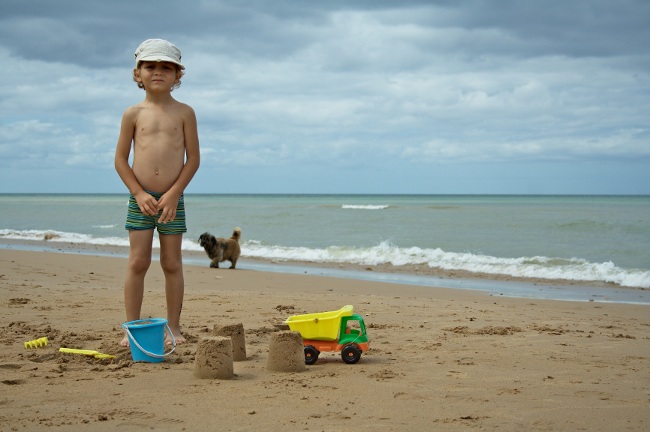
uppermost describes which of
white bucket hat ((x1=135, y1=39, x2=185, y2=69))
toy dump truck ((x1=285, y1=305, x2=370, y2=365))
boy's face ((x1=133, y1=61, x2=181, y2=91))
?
white bucket hat ((x1=135, y1=39, x2=185, y2=69))

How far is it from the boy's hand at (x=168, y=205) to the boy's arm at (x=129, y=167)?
5cm

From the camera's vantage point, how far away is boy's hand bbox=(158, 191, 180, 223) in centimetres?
492

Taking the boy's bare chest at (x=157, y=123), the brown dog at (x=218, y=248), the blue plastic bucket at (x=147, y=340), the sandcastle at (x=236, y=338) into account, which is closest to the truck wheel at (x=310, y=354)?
the sandcastle at (x=236, y=338)

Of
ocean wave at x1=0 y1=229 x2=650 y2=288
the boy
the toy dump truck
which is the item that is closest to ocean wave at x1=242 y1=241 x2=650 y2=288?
ocean wave at x1=0 y1=229 x2=650 y2=288

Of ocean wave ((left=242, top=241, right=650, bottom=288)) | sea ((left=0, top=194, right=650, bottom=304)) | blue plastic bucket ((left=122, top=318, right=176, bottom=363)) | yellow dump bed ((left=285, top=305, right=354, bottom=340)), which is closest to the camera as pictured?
blue plastic bucket ((left=122, top=318, right=176, bottom=363))

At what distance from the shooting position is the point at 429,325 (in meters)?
6.24

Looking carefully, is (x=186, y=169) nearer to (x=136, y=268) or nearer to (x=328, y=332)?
(x=136, y=268)

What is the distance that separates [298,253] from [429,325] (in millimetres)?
11098

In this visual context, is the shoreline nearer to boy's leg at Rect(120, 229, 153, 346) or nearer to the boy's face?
boy's leg at Rect(120, 229, 153, 346)

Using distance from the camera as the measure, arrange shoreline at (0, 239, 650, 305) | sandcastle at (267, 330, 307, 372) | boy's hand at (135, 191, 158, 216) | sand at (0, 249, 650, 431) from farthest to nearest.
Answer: shoreline at (0, 239, 650, 305) < boy's hand at (135, 191, 158, 216) < sandcastle at (267, 330, 307, 372) < sand at (0, 249, 650, 431)

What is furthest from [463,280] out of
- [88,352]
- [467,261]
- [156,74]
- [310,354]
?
[88,352]

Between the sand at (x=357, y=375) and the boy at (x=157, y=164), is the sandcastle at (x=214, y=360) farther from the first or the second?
the boy at (x=157, y=164)

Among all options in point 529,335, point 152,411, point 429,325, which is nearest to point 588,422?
point 152,411

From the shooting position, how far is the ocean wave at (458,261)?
486 inches
